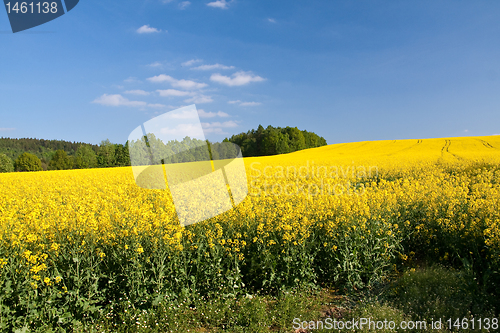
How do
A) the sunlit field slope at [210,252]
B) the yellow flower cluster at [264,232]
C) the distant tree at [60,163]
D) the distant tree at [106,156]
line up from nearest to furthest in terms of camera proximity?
the sunlit field slope at [210,252], the yellow flower cluster at [264,232], the distant tree at [106,156], the distant tree at [60,163]

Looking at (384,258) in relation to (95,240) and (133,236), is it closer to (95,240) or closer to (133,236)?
(133,236)

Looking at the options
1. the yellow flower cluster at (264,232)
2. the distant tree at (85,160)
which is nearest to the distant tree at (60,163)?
the distant tree at (85,160)

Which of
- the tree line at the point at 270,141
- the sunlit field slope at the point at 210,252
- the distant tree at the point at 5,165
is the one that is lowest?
the sunlit field slope at the point at 210,252

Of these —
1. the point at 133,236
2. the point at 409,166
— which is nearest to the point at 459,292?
the point at 133,236

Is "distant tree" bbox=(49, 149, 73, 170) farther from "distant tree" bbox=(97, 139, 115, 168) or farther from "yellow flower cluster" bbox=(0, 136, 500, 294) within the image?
"yellow flower cluster" bbox=(0, 136, 500, 294)

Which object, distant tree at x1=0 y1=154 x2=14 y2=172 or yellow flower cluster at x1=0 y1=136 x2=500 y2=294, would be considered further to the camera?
distant tree at x1=0 y1=154 x2=14 y2=172

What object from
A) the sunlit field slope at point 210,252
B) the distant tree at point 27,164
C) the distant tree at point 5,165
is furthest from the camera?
the distant tree at point 27,164

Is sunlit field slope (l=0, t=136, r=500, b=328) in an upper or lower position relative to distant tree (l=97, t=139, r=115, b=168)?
lower

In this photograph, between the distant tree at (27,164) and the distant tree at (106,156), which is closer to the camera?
the distant tree at (106,156)

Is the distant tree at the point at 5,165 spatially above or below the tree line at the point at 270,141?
above

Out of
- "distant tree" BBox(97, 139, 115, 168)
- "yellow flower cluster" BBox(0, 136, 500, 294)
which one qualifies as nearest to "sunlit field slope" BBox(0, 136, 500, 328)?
"yellow flower cluster" BBox(0, 136, 500, 294)

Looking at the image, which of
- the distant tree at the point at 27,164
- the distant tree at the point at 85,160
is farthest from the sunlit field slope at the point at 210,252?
the distant tree at the point at 27,164

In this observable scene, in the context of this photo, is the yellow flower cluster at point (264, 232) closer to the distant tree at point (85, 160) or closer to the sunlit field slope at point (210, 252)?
the sunlit field slope at point (210, 252)

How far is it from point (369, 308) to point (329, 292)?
109 cm
